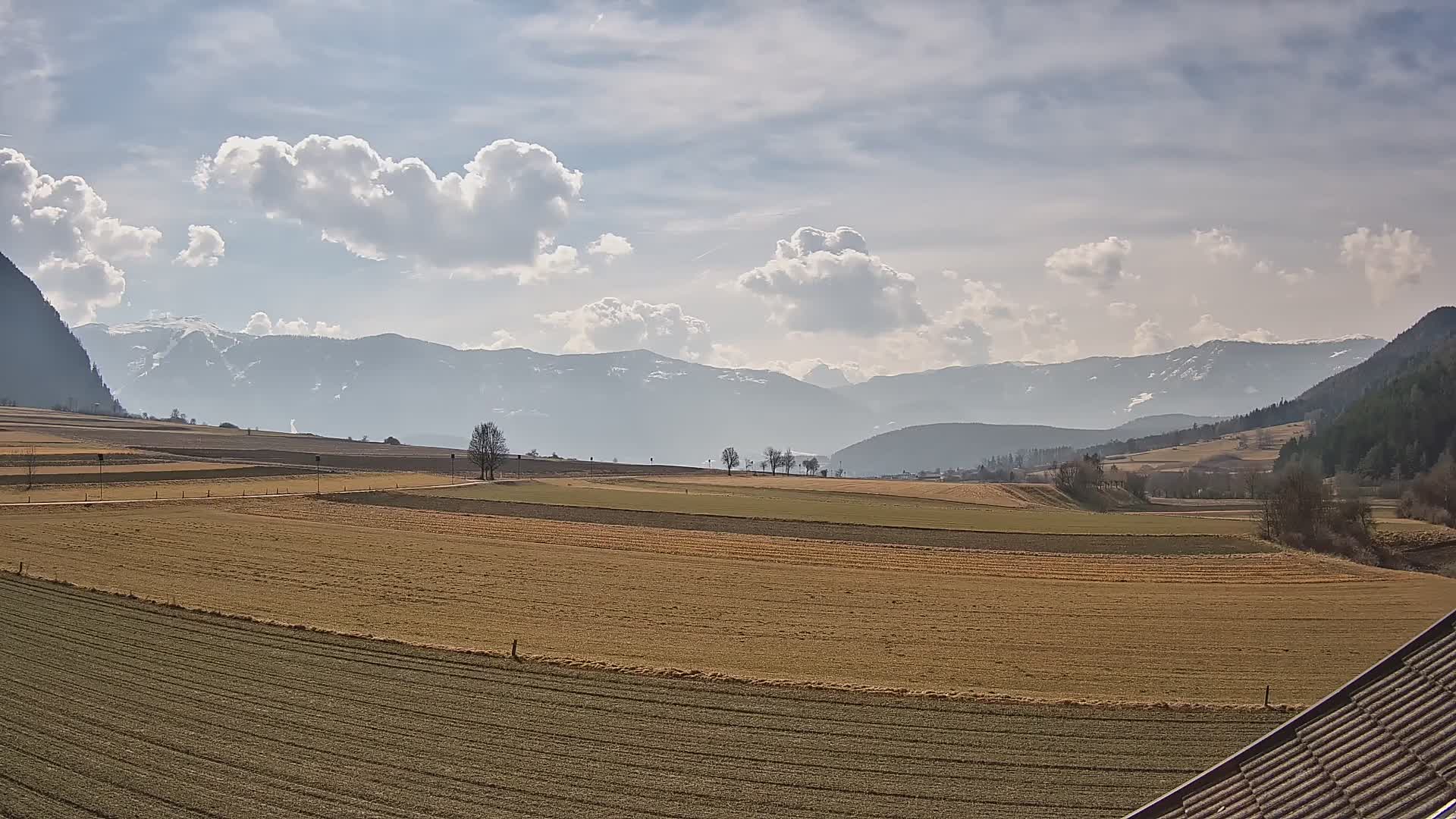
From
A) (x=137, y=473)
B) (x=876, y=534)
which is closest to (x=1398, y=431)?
(x=876, y=534)

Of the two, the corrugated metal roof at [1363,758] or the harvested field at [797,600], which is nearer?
the corrugated metal roof at [1363,758]

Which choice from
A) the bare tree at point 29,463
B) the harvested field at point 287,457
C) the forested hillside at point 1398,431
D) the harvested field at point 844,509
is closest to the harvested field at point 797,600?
the harvested field at point 844,509

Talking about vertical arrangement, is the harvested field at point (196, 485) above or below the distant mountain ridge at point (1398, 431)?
below

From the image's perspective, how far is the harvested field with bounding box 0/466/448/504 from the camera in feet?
281

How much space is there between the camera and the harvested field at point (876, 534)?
68.8m

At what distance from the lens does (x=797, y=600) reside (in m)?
43.2

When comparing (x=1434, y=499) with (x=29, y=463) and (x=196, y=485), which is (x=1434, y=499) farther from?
(x=29, y=463)

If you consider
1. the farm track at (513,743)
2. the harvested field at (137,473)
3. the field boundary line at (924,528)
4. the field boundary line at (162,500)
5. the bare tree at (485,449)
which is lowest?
the farm track at (513,743)

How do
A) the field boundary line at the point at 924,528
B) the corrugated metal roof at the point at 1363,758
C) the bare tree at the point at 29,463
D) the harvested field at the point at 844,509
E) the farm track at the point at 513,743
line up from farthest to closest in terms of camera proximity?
the bare tree at the point at 29,463 → the harvested field at the point at 844,509 → the field boundary line at the point at 924,528 → the farm track at the point at 513,743 → the corrugated metal roof at the point at 1363,758

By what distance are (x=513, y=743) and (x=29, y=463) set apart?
4227 inches

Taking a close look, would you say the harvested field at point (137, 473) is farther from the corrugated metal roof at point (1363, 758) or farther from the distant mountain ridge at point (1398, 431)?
the distant mountain ridge at point (1398, 431)

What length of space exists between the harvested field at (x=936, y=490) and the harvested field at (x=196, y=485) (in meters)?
39.3

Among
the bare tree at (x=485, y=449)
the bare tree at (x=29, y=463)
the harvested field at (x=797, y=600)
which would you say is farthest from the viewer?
the bare tree at (x=485, y=449)

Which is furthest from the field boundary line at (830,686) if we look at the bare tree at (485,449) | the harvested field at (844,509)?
the bare tree at (485,449)
